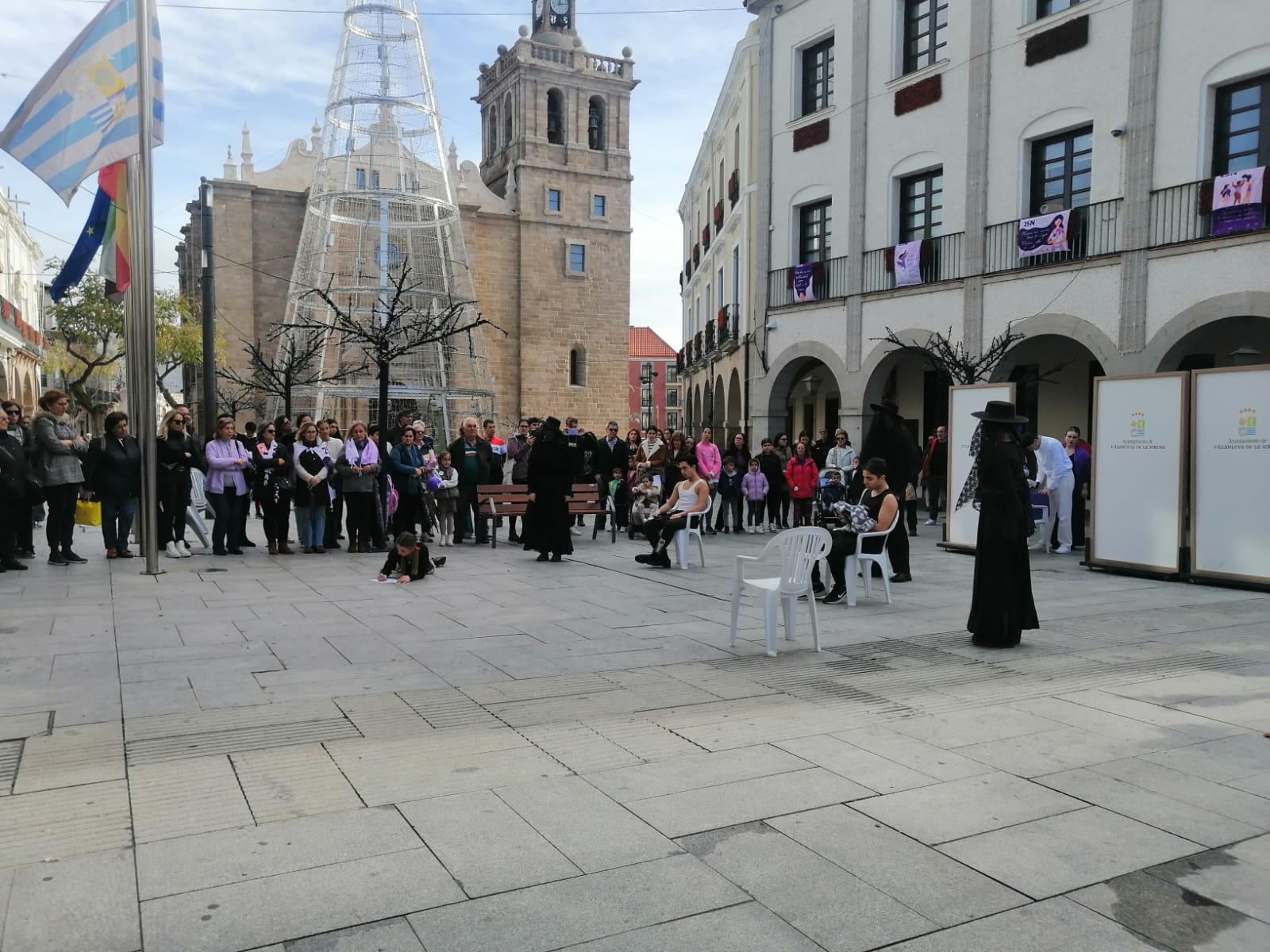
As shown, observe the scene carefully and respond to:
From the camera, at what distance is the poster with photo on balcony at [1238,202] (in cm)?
1647

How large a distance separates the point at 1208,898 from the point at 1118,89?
1864 centimetres

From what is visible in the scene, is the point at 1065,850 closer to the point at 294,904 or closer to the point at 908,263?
the point at 294,904

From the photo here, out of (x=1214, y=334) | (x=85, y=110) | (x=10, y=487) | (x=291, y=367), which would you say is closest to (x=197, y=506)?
(x=10, y=487)

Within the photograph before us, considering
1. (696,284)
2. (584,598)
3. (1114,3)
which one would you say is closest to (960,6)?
(1114,3)

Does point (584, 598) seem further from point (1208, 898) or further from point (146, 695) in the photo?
point (1208, 898)

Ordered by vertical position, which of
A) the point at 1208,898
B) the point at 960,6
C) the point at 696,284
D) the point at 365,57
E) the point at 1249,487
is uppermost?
the point at 365,57

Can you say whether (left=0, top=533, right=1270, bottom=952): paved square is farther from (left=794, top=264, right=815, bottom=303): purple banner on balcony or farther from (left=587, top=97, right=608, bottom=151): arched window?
(left=587, top=97, right=608, bottom=151): arched window

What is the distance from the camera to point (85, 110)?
10906 mm

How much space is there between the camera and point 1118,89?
1884cm

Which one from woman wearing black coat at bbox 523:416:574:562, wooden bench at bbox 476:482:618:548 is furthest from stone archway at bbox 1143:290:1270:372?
woman wearing black coat at bbox 523:416:574:562

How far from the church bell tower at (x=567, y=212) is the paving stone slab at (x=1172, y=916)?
52340 millimetres

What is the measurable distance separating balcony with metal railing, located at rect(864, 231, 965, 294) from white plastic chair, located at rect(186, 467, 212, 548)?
14.9 meters

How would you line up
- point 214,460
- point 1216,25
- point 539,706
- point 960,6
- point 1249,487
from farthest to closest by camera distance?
point 960,6, point 1216,25, point 214,460, point 1249,487, point 539,706

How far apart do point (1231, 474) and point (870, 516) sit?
4290 millimetres
